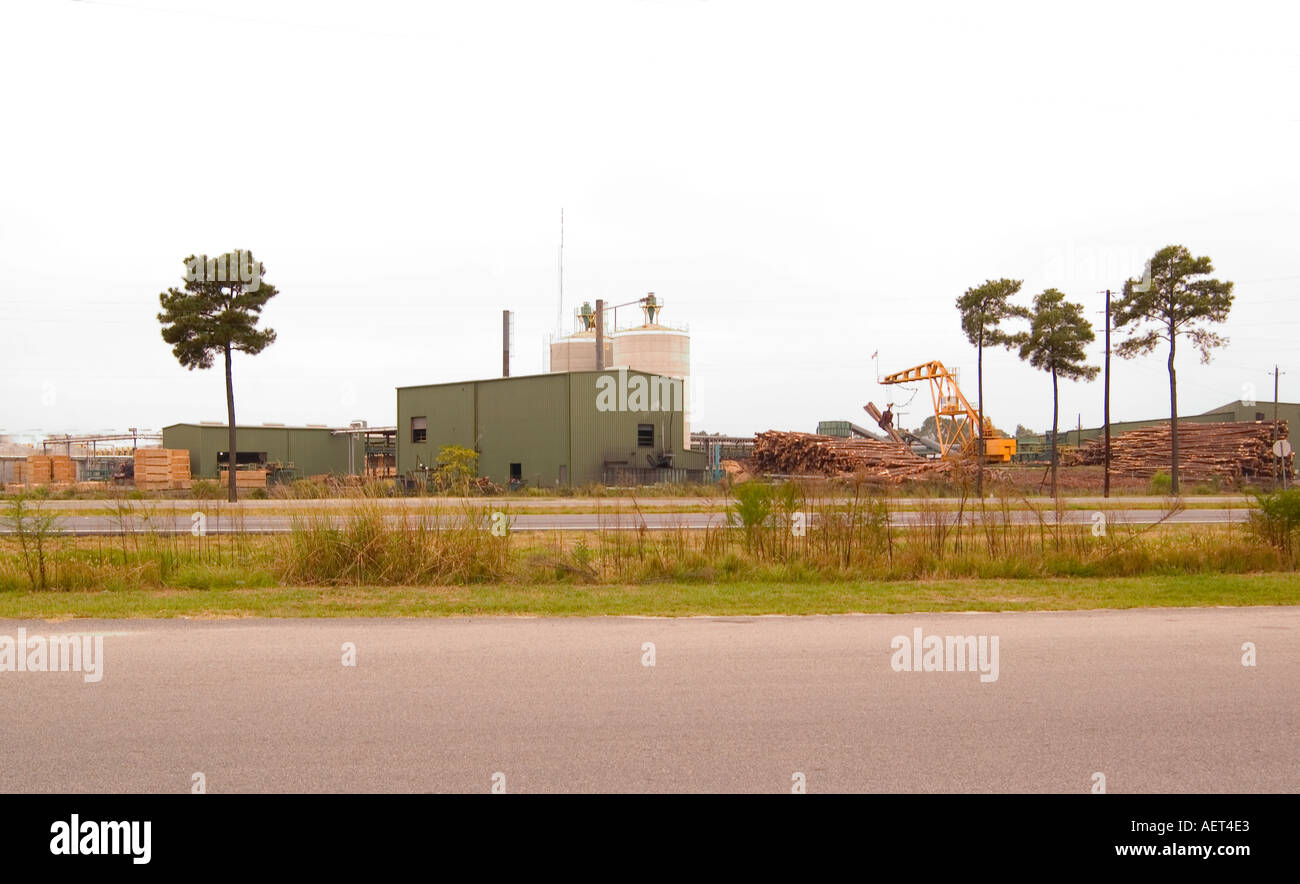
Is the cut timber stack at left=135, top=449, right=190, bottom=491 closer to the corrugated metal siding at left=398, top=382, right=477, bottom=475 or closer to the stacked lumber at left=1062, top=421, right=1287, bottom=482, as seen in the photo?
the corrugated metal siding at left=398, top=382, right=477, bottom=475

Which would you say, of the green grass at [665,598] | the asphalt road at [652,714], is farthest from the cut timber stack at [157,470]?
the asphalt road at [652,714]

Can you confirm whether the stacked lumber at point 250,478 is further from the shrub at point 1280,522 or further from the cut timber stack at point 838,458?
the shrub at point 1280,522

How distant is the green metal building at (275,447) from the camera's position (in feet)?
195

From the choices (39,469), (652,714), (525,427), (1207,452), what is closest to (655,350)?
(525,427)

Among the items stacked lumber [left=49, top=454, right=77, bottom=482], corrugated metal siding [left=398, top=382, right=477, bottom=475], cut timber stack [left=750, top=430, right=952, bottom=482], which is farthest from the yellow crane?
stacked lumber [left=49, top=454, right=77, bottom=482]

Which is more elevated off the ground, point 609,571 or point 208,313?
point 208,313

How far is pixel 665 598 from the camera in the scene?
12211mm

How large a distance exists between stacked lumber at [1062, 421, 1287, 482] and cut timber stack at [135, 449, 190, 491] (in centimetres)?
4824

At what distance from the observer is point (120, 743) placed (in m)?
5.75

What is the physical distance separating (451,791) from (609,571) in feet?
30.8

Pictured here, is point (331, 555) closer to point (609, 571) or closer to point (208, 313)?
point (609, 571)

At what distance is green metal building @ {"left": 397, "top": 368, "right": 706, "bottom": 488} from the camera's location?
44.9 metres

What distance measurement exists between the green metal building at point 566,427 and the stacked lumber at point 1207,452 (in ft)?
75.4
